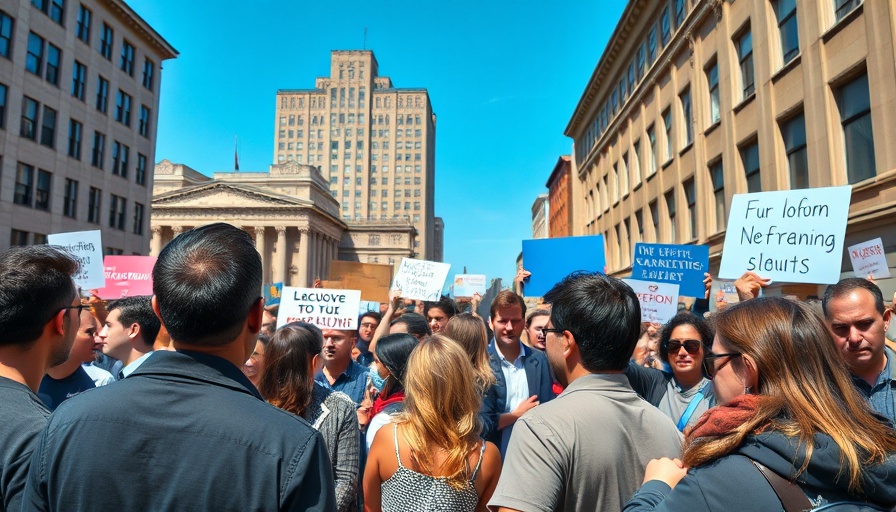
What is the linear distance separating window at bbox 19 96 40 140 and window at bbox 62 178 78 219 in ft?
10.6

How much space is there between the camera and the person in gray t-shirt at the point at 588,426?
205 cm

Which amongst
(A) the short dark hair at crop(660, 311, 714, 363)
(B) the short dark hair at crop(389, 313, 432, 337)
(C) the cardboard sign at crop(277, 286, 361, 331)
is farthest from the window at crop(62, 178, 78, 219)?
(A) the short dark hair at crop(660, 311, 714, 363)

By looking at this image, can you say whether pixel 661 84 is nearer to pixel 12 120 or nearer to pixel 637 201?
pixel 637 201

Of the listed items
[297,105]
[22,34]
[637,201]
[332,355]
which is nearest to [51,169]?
[22,34]

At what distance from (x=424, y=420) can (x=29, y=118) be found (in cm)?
3464

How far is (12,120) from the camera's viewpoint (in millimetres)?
27953

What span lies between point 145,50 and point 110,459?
44270 mm

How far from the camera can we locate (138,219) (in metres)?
38.7

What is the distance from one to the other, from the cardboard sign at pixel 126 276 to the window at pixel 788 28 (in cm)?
1491

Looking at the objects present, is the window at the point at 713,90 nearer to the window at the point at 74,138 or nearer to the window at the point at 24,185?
the window at the point at 24,185

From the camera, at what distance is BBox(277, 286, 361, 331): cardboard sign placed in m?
7.09

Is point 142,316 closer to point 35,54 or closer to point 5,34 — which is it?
point 5,34

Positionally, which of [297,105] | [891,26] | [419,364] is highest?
[297,105]

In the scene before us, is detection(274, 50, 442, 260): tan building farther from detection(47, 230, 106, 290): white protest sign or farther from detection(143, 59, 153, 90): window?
detection(47, 230, 106, 290): white protest sign
